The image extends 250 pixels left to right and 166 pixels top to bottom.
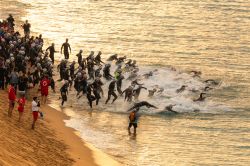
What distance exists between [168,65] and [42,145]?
23242 millimetres

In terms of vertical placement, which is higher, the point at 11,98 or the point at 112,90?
the point at 11,98

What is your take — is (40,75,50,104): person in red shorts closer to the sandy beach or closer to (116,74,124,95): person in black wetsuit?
the sandy beach

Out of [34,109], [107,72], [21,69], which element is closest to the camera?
[34,109]

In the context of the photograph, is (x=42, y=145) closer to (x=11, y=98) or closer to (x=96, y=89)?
(x=11, y=98)

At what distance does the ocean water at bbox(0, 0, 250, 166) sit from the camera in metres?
30.8

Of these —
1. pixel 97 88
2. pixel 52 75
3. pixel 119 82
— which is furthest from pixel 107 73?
pixel 52 75

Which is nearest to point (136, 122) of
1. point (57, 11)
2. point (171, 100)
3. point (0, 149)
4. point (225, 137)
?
point (225, 137)

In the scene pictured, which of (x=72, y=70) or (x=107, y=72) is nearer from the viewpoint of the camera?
(x=72, y=70)

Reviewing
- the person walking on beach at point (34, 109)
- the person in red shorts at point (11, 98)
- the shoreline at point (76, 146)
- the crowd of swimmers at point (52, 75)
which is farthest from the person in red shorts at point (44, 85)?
the person walking on beach at point (34, 109)

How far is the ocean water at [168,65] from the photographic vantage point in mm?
30766

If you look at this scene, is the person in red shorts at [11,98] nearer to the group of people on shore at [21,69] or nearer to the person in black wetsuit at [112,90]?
the group of people on shore at [21,69]

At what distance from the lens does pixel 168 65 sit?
4906 centimetres

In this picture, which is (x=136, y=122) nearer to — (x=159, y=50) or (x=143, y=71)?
(x=143, y=71)

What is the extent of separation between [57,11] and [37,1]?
6.49m
